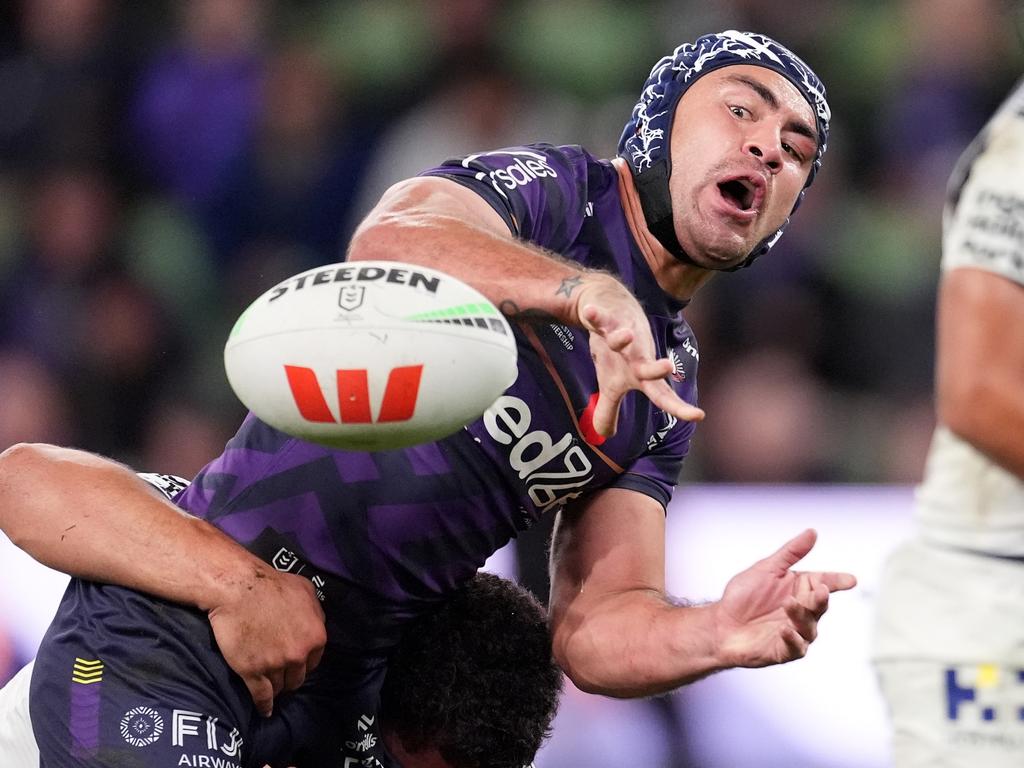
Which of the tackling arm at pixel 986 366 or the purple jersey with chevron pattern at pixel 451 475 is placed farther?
the purple jersey with chevron pattern at pixel 451 475

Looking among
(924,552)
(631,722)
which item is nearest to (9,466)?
(924,552)

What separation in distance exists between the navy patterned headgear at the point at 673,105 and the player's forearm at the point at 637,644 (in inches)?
33.5

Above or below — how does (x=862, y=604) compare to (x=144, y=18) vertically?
below

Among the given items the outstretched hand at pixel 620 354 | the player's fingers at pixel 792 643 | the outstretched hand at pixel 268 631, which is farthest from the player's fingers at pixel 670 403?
the outstretched hand at pixel 268 631

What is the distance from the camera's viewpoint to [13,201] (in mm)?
6980

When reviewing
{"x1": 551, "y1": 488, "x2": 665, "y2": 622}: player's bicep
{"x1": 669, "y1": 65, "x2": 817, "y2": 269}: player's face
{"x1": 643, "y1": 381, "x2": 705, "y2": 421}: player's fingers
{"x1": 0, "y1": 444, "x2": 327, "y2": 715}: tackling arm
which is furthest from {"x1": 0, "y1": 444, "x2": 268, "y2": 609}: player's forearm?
{"x1": 669, "y1": 65, "x2": 817, "y2": 269}: player's face

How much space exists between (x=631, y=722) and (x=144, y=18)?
4026 millimetres

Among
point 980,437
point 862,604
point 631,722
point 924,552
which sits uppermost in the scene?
point 980,437

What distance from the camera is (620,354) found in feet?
8.70

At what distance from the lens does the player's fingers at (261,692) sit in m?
3.16

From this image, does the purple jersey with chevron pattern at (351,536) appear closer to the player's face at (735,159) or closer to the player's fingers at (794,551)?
the player's face at (735,159)

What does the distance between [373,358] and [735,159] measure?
48.7 inches

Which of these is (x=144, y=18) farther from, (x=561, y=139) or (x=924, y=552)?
(x=924, y=552)

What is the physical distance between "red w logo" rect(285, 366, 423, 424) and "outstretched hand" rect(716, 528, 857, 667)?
77 cm
